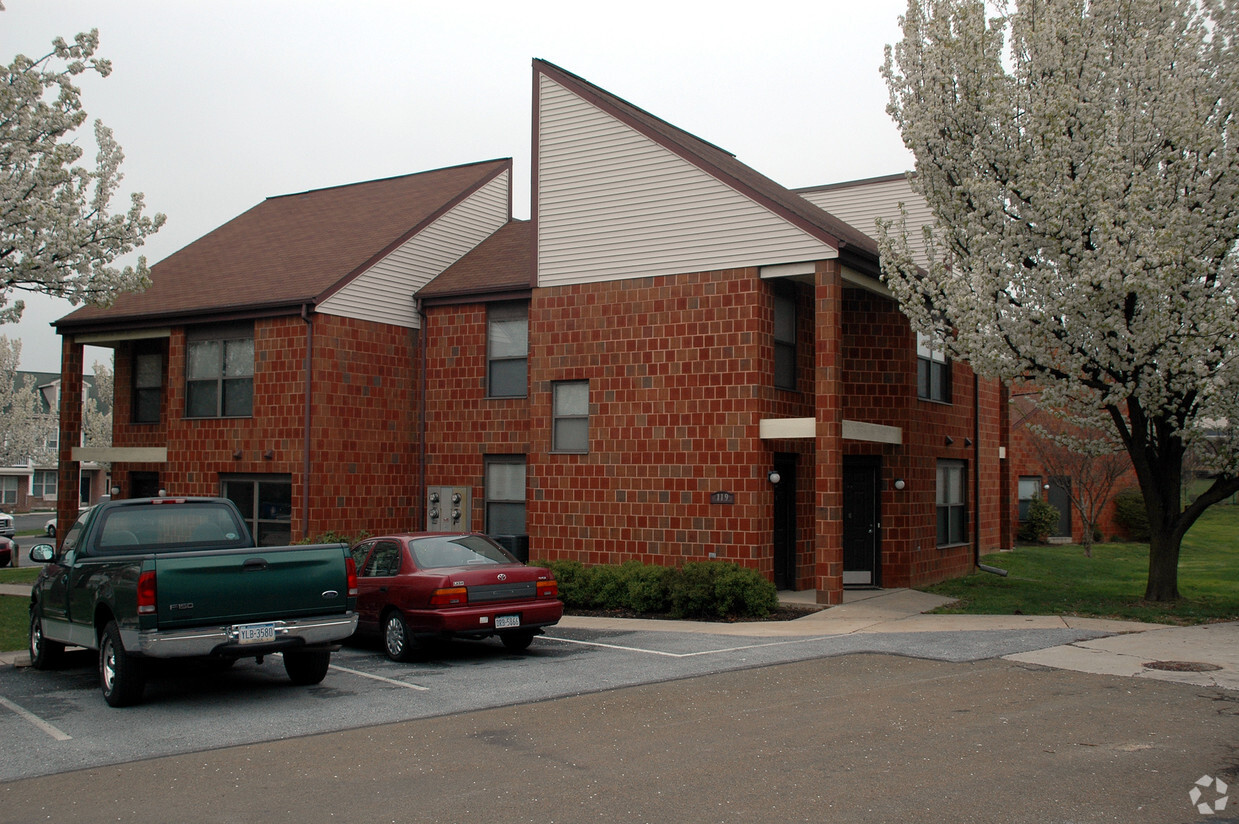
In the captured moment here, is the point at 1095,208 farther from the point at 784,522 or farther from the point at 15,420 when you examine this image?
the point at 15,420

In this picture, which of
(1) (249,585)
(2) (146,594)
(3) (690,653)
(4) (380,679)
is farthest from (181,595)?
(3) (690,653)

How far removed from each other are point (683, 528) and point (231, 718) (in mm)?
9585

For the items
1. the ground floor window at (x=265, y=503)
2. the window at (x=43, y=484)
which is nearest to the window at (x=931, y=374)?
the ground floor window at (x=265, y=503)

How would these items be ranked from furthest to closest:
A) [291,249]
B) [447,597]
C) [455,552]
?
[291,249]
[455,552]
[447,597]

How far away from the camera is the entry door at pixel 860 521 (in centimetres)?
1944

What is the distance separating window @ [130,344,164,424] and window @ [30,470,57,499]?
4917cm

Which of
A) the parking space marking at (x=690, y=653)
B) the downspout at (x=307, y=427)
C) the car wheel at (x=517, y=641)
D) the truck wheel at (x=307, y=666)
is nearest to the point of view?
the truck wheel at (x=307, y=666)

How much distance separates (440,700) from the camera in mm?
9898

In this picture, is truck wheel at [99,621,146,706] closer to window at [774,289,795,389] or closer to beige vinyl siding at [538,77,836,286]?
beige vinyl siding at [538,77,836,286]

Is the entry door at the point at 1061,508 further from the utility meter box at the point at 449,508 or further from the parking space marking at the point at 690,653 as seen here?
the parking space marking at the point at 690,653

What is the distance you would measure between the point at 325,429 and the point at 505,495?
3582mm

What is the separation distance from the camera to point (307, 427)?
19.7 meters

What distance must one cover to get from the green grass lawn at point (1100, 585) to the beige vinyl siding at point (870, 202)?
783 cm

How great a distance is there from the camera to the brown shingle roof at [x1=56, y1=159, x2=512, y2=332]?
2088cm
